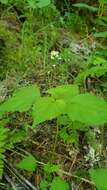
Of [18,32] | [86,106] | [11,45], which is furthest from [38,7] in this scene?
[86,106]

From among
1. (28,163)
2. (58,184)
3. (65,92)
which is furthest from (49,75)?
(58,184)

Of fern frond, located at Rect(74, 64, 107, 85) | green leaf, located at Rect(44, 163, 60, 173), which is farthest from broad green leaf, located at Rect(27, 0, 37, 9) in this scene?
green leaf, located at Rect(44, 163, 60, 173)

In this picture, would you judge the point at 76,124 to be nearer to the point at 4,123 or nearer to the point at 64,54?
the point at 4,123

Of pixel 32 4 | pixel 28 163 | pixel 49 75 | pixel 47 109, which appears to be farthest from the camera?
pixel 32 4

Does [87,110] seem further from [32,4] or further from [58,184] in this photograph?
[32,4]

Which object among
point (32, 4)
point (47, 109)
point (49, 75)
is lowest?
point (49, 75)

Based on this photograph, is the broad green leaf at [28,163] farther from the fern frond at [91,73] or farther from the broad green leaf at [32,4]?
the broad green leaf at [32,4]
